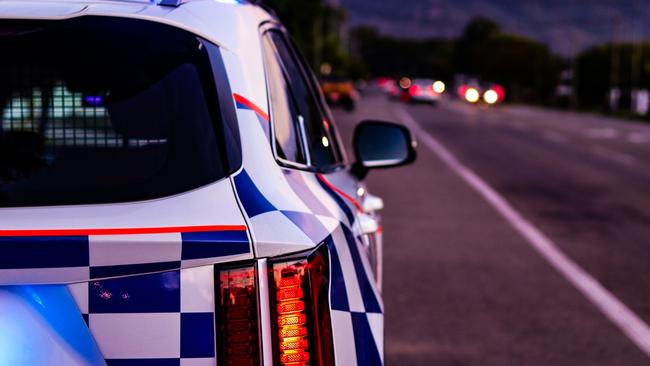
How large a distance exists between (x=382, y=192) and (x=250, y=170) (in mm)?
11951

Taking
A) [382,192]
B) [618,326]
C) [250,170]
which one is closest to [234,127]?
[250,170]

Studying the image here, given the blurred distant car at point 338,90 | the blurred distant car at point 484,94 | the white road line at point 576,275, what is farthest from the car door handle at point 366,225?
the blurred distant car at point 484,94

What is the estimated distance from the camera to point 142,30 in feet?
7.88

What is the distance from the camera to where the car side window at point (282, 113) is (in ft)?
8.57

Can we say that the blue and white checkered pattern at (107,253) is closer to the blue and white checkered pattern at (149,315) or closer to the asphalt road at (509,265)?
the blue and white checkered pattern at (149,315)

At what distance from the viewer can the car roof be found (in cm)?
233

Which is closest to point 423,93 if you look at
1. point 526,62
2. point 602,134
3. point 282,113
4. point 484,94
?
point 484,94

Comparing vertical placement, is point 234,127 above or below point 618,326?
above

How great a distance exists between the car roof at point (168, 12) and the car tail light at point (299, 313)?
0.61m

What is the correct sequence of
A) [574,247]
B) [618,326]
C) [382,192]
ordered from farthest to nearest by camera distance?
[382,192]
[574,247]
[618,326]

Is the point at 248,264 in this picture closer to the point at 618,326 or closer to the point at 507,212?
the point at 618,326

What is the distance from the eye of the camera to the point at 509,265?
841 centimetres

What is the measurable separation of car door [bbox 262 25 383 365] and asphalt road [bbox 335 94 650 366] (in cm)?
215

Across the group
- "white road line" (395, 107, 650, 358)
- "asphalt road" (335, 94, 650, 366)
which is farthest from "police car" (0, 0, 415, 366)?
"white road line" (395, 107, 650, 358)
